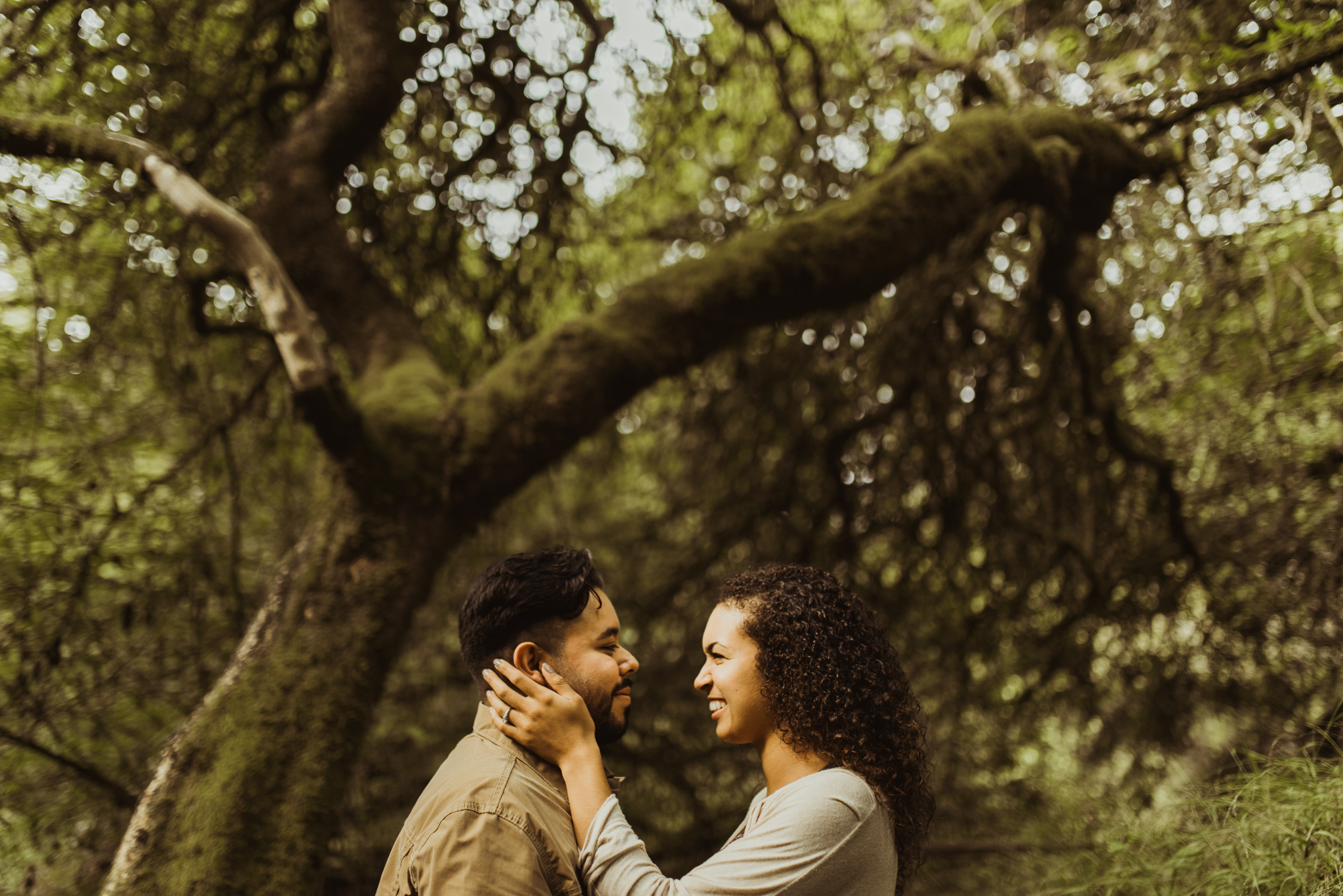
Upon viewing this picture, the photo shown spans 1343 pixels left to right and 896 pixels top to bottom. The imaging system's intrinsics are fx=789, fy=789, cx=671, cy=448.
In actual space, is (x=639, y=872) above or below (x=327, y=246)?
below

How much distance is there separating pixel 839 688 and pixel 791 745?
0.18 meters

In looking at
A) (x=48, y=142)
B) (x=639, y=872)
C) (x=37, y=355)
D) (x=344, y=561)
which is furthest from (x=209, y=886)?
(x=48, y=142)

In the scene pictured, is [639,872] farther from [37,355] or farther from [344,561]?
[37,355]

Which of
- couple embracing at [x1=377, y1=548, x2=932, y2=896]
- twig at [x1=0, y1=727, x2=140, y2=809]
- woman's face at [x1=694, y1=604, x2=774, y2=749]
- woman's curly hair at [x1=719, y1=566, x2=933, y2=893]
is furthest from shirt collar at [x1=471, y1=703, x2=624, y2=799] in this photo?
twig at [x1=0, y1=727, x2=140, y2=809]

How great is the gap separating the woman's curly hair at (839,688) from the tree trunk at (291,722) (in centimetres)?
147

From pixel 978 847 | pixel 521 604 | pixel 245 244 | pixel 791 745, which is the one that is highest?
pixel 245 244

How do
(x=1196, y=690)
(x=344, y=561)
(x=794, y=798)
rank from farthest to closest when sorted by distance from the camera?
(x=1196, y=690)
(x=344, y=561)
(x=794, y=798)

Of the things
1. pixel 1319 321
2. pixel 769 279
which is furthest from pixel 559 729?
pixel 1319 321

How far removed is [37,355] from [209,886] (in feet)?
7.77

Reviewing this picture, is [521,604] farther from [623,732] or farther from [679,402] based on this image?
[679,402]

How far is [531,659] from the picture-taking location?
187 centimetres

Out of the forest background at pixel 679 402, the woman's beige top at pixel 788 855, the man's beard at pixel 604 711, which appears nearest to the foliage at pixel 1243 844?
the forest background at pixel 679 402

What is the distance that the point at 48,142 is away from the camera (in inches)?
115

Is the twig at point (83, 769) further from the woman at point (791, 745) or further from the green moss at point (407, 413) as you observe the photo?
the woman at point (791, 745)
